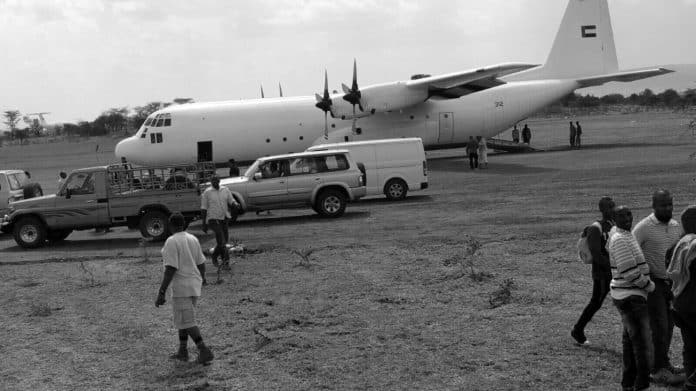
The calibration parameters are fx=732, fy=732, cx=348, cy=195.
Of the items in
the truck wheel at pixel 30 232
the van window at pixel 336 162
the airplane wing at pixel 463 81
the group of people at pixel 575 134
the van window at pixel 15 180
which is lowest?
the truck wheel at pixel 30 232

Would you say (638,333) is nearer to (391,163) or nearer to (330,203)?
(330,203)

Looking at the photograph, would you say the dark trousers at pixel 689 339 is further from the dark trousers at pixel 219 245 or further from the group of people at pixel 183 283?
the dark trousers at pixel 219 245

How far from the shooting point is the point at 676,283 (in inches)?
245

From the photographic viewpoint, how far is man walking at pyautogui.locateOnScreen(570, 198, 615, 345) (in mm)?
7609

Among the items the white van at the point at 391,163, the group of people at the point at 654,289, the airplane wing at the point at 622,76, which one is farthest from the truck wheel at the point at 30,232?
the airplane wing at the point at 622,76

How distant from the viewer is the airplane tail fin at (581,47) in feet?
129

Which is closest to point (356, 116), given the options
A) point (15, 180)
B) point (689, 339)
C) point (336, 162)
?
point (336, 162)

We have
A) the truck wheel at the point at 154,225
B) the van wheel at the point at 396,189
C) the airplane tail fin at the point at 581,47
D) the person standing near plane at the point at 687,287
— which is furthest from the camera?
the airplane tail fin at the point at 581,47

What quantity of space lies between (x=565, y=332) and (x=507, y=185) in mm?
16922

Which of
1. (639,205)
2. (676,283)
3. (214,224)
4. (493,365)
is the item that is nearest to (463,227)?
(639,205)

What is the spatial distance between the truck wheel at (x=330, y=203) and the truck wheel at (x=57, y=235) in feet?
21.5

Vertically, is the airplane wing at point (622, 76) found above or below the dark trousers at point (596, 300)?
above

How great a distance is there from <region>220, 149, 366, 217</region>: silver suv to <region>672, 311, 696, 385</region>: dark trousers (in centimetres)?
1443

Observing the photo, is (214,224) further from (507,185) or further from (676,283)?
(507,185)
